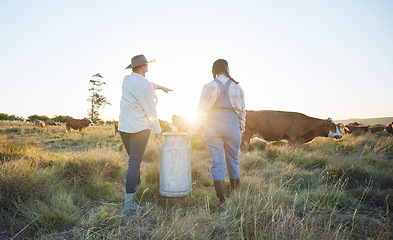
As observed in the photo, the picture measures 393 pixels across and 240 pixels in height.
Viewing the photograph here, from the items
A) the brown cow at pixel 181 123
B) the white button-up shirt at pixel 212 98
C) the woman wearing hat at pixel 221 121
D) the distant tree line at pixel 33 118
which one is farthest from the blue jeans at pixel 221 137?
the distant tree line at pixel 33 118

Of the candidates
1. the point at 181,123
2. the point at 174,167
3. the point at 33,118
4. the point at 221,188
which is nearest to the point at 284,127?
the point at 181,123

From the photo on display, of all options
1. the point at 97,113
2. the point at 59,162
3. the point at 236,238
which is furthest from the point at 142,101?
the point at 97,113

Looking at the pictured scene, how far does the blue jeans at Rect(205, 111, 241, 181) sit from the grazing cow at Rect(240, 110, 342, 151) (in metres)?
5.21

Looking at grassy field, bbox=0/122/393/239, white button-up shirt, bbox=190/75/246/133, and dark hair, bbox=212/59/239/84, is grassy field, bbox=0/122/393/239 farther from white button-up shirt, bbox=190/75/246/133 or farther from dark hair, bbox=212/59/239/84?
dark hair, bbox=212/59/239/84

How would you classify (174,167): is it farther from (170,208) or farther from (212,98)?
(212,98)

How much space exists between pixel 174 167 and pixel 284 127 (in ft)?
22.9

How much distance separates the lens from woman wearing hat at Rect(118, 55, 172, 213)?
133 inches

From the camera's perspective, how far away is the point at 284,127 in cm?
941

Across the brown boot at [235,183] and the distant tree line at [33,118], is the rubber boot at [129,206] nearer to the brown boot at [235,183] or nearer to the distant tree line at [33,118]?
the brown boot at [235,183]

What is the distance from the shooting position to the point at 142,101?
3434 mm

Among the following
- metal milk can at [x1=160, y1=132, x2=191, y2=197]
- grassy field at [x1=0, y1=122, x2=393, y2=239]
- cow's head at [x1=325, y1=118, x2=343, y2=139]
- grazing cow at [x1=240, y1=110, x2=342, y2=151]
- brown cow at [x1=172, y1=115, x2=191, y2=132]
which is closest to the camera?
grassy field at [x1=0, y1=122, x2=393, y2=239]

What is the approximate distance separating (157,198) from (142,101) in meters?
1.73

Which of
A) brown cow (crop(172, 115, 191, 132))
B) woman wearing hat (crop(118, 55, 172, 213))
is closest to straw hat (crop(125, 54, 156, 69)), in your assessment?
woman wearing hat (crop(118, 55, 172, 213))

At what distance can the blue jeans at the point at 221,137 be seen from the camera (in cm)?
358
